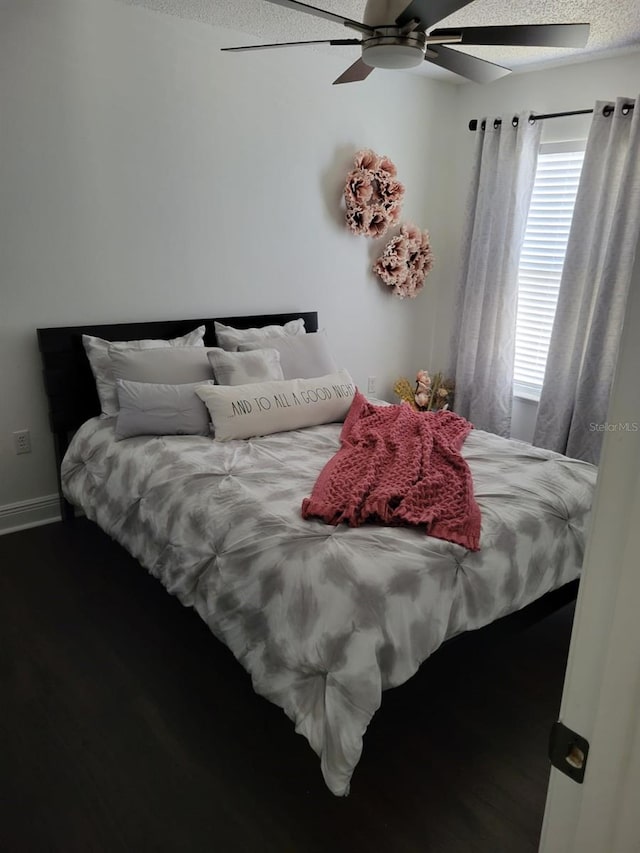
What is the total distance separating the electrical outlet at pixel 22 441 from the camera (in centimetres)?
310

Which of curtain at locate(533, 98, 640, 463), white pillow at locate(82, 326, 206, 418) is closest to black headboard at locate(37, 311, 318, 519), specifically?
white pillow at locate(82, 326, 206, 418)

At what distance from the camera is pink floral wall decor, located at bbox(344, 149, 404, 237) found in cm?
390

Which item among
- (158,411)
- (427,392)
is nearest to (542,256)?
(427,392)

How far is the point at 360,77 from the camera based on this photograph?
2.53 metres

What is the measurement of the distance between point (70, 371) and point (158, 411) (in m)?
0.59

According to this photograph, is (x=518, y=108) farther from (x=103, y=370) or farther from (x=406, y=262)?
(x=103, y=370)

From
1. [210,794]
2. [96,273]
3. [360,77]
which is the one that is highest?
[360,77]

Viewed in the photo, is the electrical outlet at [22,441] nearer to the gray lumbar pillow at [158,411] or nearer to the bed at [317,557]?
the bed at [317,557]

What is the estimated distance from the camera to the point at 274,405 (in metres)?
2.98

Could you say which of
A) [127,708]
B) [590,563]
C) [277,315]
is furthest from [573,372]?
[590,563]

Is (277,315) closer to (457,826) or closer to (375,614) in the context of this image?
(375,614)

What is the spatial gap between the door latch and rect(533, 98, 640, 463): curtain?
10.1ft

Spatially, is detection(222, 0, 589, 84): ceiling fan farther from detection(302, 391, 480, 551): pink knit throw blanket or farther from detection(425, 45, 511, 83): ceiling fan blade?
detection(302, 391, 480, 551): pink knit throw blanket

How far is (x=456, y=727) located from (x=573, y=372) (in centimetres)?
246
